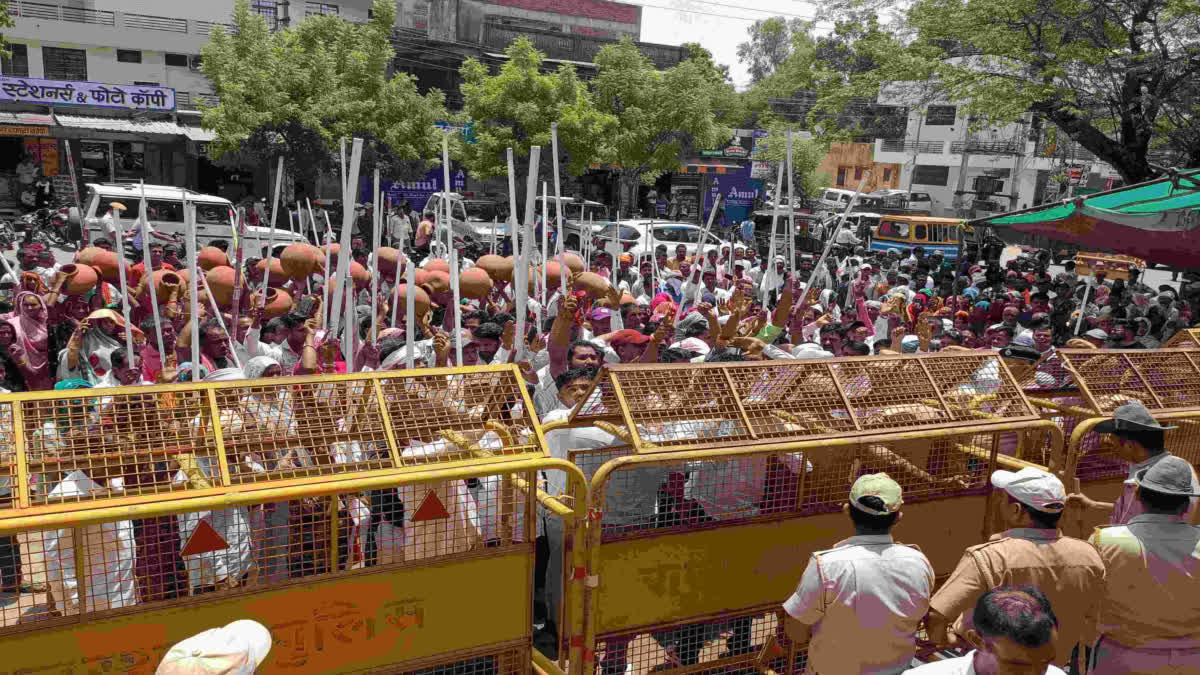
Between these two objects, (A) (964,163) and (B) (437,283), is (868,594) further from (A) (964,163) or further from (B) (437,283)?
(A) (964,163)

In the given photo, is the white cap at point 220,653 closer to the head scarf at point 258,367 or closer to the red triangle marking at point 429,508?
the red triangle marking at point 429,508

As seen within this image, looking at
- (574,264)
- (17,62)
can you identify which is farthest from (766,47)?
(574,264)

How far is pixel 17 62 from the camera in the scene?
3042cm

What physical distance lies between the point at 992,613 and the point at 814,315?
24.1 ft

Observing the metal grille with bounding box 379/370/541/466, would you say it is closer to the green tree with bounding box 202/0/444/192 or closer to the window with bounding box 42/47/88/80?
the green tree with bounding box 202/0/444/192

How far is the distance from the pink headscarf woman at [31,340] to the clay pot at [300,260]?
→ 7.17 feet

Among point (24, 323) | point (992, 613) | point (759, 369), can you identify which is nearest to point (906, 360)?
point (759, 369)

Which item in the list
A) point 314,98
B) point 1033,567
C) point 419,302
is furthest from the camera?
point 314,98

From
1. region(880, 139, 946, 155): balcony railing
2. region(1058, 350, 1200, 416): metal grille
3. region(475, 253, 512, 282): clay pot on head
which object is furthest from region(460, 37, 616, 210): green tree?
region(880, 139, 946, 155): balcony railing

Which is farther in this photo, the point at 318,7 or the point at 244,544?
the point at 318,7

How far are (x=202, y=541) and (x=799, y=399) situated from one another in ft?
8.67

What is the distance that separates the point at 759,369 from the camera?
4.09 meters

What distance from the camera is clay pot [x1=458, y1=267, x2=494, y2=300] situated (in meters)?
8.32

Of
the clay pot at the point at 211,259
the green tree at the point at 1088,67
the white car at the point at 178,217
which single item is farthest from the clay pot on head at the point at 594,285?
the white car at the point at 178,217
